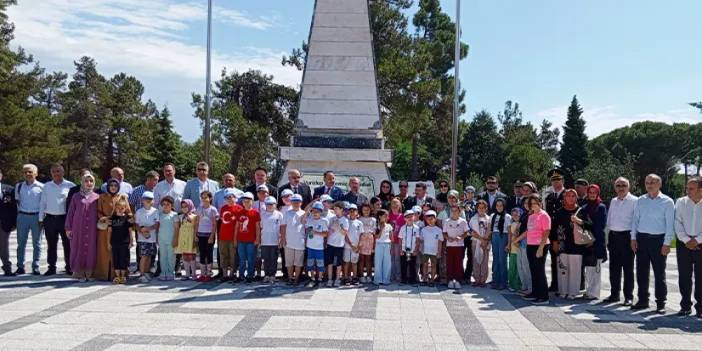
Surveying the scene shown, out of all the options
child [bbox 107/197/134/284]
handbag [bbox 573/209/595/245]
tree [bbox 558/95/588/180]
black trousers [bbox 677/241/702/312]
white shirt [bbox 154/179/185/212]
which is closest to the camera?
black trousers [bbox 677/241/702/312]

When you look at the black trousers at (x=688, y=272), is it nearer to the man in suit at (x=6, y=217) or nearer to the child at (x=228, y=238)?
the child at (x=228, y=238)

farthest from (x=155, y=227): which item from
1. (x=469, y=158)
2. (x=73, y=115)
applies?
(x=469, y=158)

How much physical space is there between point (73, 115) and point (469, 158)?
26413 mm

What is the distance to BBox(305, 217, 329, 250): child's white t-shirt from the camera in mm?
8508

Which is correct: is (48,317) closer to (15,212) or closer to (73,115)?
(15,212)

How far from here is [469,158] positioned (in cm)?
4466

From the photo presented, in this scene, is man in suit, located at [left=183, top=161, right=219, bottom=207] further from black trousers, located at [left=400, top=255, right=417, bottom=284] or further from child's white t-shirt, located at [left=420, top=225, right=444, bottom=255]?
child's white t-shirt, located at [left=420, top=225, right=444, bottom=255]

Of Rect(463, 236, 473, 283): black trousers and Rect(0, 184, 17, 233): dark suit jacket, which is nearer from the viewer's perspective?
Rect(0, 184, 17, 233): dark suit jacket

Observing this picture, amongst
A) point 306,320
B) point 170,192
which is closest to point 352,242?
point 306,320

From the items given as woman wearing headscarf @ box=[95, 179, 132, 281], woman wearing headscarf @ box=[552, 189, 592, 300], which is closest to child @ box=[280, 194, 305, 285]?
woman wearing headscarf @ box=[95, 179, 132, 281]

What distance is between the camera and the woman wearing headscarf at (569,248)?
8.11 meters

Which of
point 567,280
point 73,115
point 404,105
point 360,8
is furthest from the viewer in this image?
point 73,115

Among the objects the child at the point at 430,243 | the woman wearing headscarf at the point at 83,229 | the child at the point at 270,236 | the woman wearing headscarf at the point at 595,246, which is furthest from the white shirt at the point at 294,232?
the woman wearing headscarf at the point at 595,246

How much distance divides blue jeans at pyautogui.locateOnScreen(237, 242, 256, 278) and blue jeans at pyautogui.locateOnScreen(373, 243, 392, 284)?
1702mm
